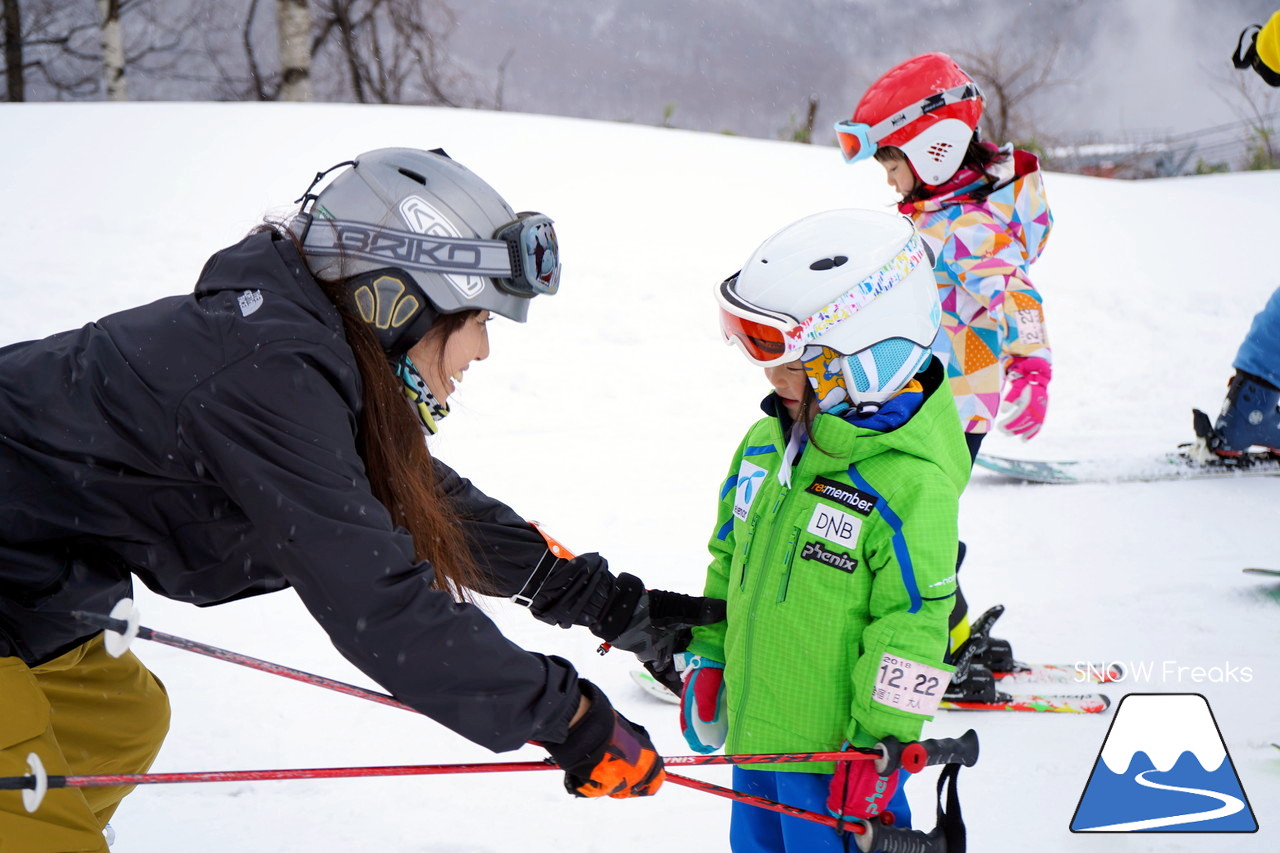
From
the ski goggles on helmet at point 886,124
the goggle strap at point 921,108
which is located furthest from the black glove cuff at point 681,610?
the goggle strap at point 921,108

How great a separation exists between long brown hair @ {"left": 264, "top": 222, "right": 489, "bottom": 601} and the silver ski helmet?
0.03m

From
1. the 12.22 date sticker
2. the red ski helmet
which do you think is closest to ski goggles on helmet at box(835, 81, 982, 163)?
the red ski helmet

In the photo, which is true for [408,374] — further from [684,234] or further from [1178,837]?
[684,234]

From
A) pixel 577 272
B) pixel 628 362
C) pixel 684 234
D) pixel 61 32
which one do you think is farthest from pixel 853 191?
pixel 61 32

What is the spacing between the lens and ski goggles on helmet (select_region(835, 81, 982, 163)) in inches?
137

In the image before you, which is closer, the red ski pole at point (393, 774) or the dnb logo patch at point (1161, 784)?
the red ski pole at point (393, 774)

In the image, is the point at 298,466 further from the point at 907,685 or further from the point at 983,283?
the point at 983,283

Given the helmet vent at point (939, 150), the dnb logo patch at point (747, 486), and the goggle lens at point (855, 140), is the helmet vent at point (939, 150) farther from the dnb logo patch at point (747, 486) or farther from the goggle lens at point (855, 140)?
the dnb logo patch at point (747, 486)

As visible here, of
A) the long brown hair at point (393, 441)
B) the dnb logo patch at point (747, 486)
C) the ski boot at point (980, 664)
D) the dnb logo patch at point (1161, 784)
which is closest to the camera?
the long brown hair at point (393, 441)

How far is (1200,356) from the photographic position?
8.66 metres

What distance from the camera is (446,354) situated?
6.48 ft

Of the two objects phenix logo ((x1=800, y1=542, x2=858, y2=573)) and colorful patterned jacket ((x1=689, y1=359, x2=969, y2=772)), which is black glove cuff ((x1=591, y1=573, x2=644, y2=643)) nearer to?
colorful patterned jacket ((x1=689, y1=359, x2=969, y2=772))

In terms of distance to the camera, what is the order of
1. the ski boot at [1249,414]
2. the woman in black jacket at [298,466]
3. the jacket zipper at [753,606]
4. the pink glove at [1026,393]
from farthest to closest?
the ski boot at [1249,414] → the pink glove at [1026,393] → the jacket zipper at [753,606] → the woman in black jacket at [298,466]

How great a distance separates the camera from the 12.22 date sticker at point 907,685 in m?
1.96
